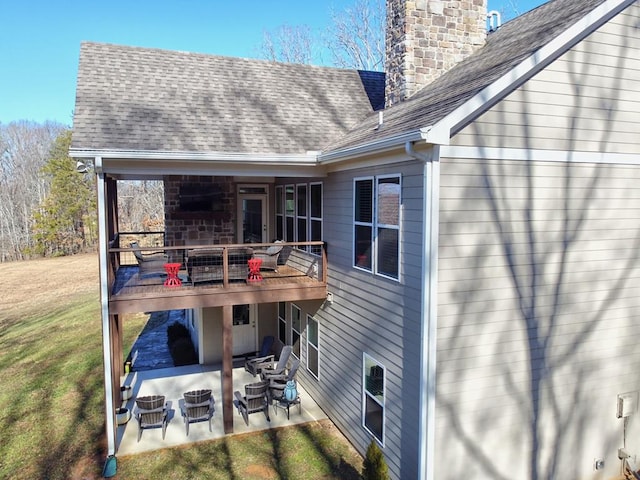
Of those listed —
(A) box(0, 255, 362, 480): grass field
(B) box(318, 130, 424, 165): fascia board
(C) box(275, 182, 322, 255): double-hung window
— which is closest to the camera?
(B) box(318, 130, 424, 165): fascia board

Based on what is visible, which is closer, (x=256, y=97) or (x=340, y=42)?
(x=256, y=97)

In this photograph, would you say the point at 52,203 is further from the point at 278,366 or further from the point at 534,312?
the point at 534,312

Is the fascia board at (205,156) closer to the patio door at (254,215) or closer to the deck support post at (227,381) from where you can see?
the deck support post at (227,381)

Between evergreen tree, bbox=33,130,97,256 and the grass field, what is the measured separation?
22.7 metres

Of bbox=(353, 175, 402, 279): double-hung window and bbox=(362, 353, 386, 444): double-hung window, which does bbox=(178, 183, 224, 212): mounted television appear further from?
bbox=(362, 353, 386, 444): double-hung window

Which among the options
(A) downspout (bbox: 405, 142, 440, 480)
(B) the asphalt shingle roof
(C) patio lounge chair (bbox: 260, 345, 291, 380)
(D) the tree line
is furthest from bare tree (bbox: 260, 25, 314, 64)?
(A) downspout (bbox: 405, 142, 440, 480)

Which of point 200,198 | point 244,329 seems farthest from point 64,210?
point 244,329

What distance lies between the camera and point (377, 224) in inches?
271

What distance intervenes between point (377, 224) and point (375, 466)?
335cm

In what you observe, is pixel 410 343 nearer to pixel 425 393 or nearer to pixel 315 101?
pixel 425 393

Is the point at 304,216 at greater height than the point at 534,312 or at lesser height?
greater

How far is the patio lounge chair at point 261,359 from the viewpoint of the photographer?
10594mm

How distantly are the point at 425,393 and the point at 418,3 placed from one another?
284 inches

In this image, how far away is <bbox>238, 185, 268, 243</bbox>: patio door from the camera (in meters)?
12.0
